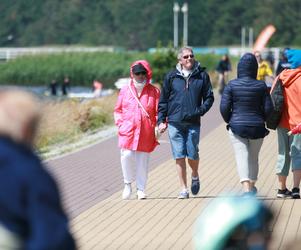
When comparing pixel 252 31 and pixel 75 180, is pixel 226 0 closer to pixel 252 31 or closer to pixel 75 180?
pixel 252 31

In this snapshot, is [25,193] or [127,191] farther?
[127,191]

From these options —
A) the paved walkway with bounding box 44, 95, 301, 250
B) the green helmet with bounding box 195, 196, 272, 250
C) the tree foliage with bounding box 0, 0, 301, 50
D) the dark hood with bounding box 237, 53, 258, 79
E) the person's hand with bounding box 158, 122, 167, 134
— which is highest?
Result: the green helmet with bounding box 195, 196, 272, 250

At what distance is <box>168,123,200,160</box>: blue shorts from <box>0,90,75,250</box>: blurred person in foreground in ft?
26.6

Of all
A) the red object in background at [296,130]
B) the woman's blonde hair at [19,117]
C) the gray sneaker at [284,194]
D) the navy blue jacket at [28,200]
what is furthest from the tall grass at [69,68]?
the navy blue jacket at [28,200]

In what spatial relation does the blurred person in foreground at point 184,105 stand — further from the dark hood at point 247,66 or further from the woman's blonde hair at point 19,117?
the woman's blonde hair at point 19,117

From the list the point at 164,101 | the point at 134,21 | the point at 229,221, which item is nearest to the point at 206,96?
the point at 164,101

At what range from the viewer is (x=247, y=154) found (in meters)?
11.4

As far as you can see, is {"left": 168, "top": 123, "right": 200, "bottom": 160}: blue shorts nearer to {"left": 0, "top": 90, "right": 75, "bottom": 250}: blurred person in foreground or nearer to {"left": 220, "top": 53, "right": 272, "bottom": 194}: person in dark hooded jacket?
{"left": 220, "top": 53, "right": 272, "bottom": 194}: person in dark hooded jacket

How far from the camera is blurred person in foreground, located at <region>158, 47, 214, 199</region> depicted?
12.0 metres

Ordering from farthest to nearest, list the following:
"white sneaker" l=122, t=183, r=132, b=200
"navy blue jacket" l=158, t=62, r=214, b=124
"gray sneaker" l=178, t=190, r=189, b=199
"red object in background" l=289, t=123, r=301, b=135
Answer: "white sneaker" l=122, t=183, r=132, b=200 → "gray sneaker" l=178, t=190, r=189, b=199 → "navy blue jacket" l=158, t=62, r=214, b=124 → "red object in background" l=289, t=123, r=301, b=135

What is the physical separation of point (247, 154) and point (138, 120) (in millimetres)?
1401

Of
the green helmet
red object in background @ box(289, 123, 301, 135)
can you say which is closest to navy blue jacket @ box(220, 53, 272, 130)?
red object in background @ box(289, 123, 301, 135)

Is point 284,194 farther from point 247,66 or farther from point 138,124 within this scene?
point 138,124

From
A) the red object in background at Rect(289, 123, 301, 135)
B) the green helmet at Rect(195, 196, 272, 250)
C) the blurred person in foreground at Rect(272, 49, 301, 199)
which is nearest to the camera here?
the green helmet at Rect(195, 196, 272, 250)
